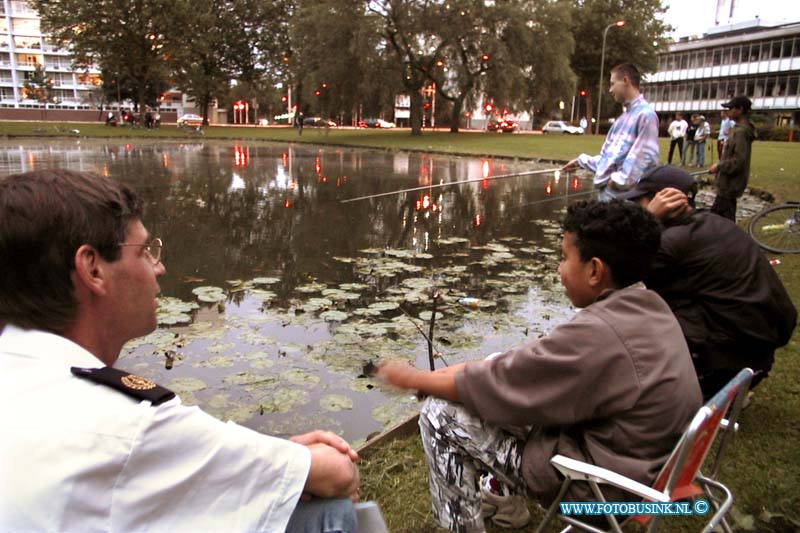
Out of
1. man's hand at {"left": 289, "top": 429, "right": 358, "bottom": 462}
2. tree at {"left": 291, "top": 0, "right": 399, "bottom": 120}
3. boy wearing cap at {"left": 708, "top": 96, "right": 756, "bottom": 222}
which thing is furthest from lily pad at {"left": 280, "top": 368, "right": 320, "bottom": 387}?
tree at {"left": 291, "top": 0, "right": 399, "bottom": 120}

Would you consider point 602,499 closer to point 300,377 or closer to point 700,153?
point 300,377

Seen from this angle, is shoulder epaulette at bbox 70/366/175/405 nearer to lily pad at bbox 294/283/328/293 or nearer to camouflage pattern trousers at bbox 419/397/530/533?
camouflage pattern trousers at bbox 419/397/530/533

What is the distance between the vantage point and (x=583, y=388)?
6.02 feet

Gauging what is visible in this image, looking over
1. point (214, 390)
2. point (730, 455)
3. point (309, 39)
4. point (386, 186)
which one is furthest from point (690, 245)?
point (309, 39)

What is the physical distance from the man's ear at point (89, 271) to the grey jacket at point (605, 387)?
1.09m

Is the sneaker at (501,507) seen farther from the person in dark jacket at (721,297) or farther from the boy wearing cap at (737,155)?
the boy wearing cap at (737,155)

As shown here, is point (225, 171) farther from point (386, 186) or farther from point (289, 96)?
point (289, 96)

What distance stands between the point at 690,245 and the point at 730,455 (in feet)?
3.80

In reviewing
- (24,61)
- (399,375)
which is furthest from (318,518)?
(24,61)

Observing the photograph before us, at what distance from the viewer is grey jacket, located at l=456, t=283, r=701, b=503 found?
1834mm

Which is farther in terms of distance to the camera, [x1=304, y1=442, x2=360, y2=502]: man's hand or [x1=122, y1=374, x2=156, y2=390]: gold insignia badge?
[x1=304, y1=442, x2=360, y2=502]: man's hand

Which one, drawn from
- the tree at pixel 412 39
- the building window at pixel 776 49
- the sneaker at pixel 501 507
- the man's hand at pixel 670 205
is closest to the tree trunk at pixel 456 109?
the tree at pixel 412 39

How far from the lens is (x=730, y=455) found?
125 inches

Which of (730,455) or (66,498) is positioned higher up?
(66,498)
